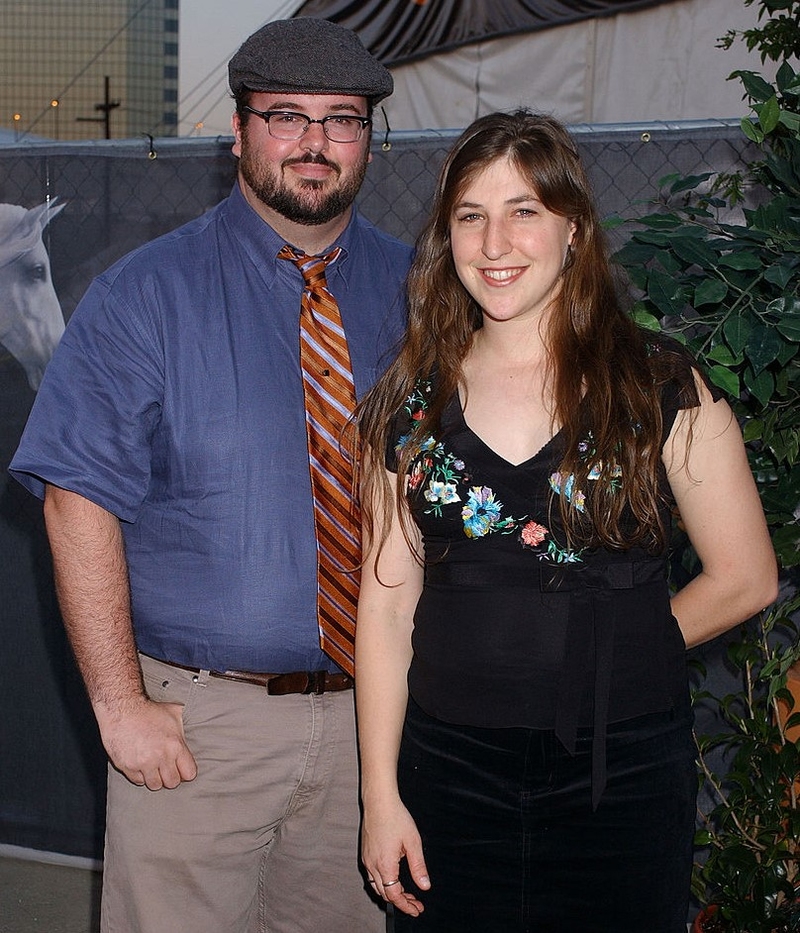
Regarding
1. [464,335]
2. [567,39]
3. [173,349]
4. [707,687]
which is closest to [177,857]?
[173,349]

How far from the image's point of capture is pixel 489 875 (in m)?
1.70

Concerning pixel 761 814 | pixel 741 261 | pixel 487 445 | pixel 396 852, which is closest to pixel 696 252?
pixel 741 261

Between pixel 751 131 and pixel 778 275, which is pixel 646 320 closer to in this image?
pixel 778 275

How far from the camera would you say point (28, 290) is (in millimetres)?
3525

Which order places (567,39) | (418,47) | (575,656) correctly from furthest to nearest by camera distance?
(418,47) < (567,39) < (575,656)

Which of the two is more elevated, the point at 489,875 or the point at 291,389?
the point at 291,389

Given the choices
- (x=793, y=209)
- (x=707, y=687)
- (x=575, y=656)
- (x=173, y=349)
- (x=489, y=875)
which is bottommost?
(x=707, y=687)

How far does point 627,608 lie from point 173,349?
0.89 m

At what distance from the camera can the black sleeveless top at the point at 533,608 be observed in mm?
1662

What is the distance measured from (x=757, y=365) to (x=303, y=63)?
3.08 feet

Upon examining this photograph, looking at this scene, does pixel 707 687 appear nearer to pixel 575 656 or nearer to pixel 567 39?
pixel 575 656

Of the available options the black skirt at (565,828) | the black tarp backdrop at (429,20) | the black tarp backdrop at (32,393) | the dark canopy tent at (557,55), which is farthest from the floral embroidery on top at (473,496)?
the black tarp backdrop at (429,20)

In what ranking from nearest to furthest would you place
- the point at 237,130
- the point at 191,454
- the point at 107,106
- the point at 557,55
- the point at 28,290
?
1. the point at 191,454
2. the point at 237,130
3. the point at 28,290
4. the point at 557,55
5. the point at 107,106

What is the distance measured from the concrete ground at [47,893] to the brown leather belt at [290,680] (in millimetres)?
1769
